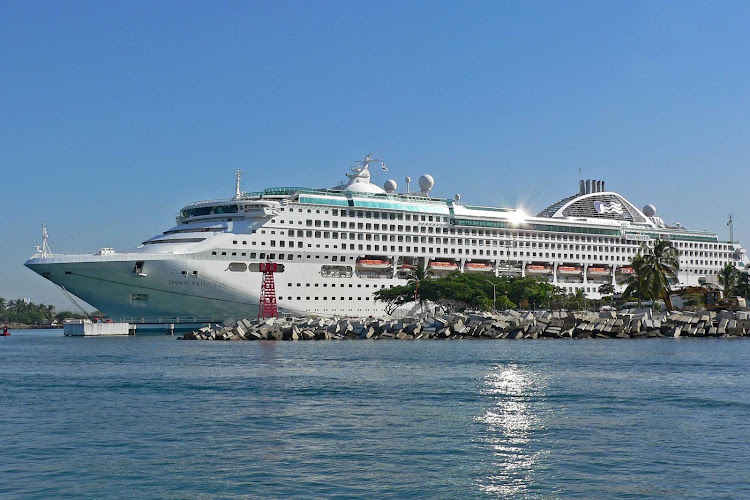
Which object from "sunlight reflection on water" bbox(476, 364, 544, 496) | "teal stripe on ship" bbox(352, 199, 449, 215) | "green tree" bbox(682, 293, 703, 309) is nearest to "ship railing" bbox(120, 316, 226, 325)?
"teal stripe on ship" bbox(352, 199, 449, 215)

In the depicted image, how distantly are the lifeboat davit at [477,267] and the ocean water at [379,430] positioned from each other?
49321 millimetres

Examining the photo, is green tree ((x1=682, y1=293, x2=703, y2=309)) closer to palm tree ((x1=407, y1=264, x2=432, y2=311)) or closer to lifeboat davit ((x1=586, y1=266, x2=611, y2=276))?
lifeboat davit ((x1=586, y1=266, x2=611, y2=276))

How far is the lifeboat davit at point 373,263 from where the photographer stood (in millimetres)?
75750

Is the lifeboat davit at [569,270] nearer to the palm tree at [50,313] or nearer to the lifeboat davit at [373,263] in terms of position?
the lifeboat davit at [373,263]

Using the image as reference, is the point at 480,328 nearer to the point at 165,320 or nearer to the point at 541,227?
the point at 165,320

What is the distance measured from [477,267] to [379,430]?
6653 centimetres

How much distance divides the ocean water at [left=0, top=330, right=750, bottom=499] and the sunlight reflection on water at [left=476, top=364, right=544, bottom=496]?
5cm

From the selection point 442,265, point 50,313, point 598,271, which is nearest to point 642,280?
point 442,265

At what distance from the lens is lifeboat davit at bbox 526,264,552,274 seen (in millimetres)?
88625

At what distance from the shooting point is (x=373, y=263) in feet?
251

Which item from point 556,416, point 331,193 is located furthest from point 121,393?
point 331,193

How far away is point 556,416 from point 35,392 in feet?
49.3

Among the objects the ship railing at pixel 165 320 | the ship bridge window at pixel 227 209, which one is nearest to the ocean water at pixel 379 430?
the ship railing at pixel 165 320

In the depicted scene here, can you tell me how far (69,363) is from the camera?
38219 mm
